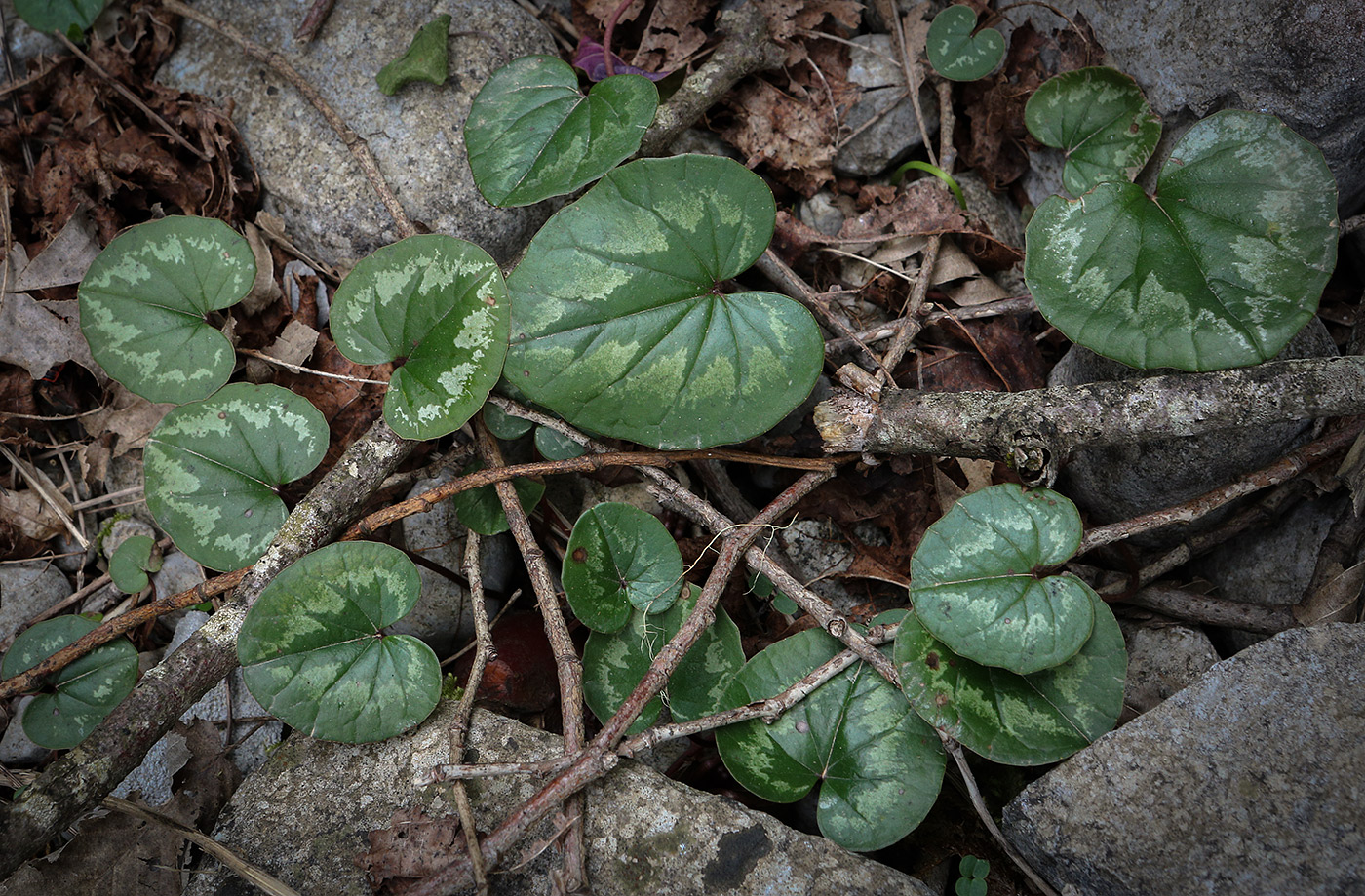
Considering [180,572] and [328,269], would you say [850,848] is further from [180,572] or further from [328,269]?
[328,269]

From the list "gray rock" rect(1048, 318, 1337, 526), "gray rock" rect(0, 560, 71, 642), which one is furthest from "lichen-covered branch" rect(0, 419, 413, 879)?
"gray rock" rect(1048, 318, 1337, 526)

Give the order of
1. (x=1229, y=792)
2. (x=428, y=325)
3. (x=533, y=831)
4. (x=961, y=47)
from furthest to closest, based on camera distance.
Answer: (x=961, y=47)
(x=428, y=325)
(x=533, y=831)
(x=1229, y=792)

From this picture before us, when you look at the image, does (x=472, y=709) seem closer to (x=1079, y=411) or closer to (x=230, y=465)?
(x=230, y=465)

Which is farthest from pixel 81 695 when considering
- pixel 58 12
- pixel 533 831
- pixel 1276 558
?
pixel 1276 558

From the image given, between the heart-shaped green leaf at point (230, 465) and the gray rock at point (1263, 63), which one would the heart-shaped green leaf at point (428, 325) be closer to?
the heart-shaped green leaf at point (230, 465)

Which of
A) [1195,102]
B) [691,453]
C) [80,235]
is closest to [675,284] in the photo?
[691,453]

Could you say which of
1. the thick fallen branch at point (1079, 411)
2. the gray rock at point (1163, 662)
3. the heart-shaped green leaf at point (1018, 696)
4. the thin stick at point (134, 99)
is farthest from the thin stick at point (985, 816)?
the thin stick at point (134, 99)
